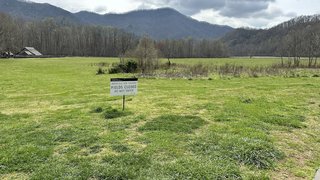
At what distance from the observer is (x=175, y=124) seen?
9.31 meters

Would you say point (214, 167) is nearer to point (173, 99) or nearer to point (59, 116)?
point (59, 116)

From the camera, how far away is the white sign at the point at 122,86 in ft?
35.5

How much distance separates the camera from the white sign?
426 inches

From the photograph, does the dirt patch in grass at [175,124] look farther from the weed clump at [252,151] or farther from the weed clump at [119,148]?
the weed clump at [119,148]

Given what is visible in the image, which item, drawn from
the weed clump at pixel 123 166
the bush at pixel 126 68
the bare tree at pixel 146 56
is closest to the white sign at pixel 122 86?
the weed clump at pixel 123 166

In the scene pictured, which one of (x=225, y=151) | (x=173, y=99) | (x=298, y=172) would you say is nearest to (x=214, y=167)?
(x=225, y=151)

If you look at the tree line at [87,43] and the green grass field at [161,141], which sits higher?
the tree line at [87,43]

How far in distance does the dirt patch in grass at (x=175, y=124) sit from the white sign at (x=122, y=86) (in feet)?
5.24

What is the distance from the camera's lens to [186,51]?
146750 millimetres

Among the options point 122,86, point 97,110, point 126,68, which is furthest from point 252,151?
point 126,68

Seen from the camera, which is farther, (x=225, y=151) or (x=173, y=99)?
(x=173, y=99)

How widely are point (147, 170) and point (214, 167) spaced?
1.20 meters

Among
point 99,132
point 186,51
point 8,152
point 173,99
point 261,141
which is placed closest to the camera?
point 8,152

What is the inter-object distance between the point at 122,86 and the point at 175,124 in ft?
8.70
